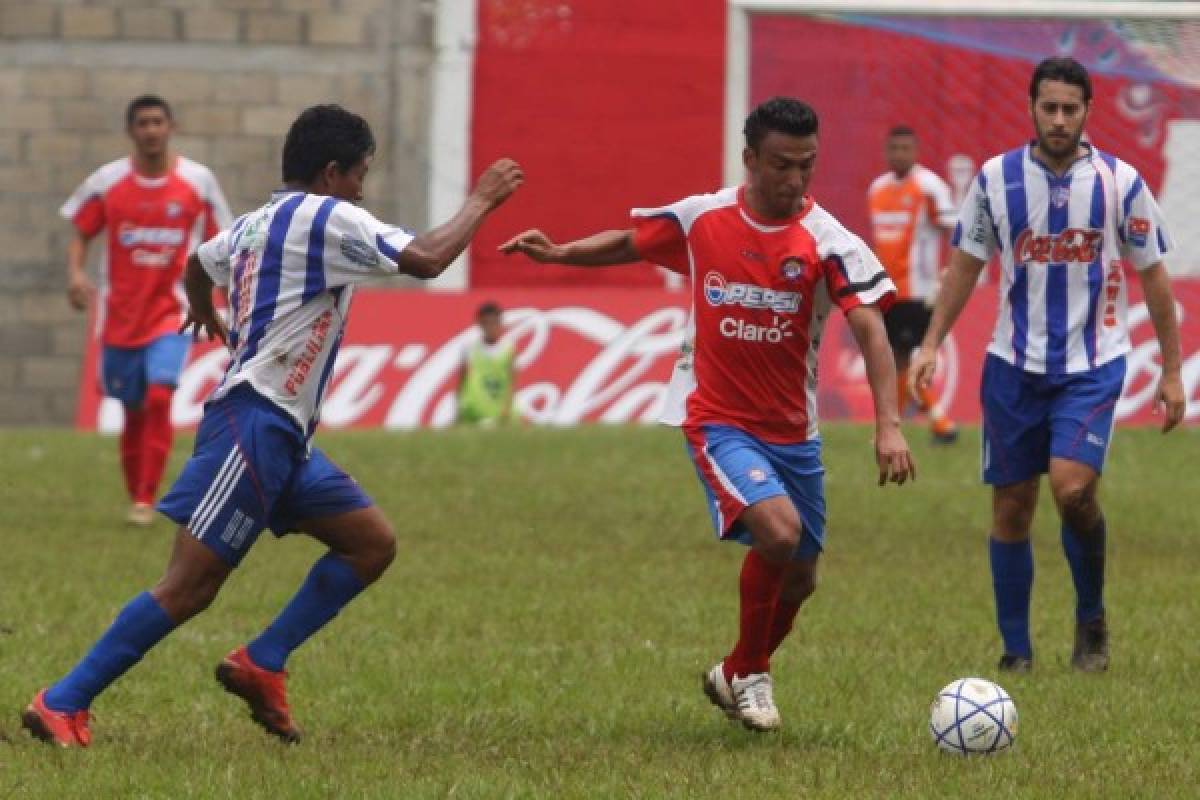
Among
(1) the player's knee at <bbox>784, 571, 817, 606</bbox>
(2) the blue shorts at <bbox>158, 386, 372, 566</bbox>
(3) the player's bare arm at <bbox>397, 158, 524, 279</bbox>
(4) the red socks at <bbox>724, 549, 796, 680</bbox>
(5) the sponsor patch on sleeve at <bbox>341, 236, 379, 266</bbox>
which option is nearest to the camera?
(3) the player's bare arm at <bbox>397, 158, 524, 279</bbox>

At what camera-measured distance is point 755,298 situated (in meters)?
7.99

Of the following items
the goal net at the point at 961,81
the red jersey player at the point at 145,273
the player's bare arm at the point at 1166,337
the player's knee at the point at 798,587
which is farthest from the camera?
the goal net at the point at 961,81

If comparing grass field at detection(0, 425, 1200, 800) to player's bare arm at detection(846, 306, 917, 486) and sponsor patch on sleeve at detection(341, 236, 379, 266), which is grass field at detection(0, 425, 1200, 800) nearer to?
player's bare arm at detection(846, 306, 917, 486)

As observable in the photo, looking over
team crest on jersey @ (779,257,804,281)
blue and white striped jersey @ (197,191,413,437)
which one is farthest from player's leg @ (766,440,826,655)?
blue and white striped jersey @ (197,191,413,437)

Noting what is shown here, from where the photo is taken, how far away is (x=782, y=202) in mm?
7969

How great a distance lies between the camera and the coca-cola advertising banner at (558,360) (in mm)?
21359

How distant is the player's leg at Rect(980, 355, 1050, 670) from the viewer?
9422 millimetres

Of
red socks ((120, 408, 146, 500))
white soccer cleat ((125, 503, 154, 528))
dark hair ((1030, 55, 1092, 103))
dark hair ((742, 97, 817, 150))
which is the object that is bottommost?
white soccer cleat ((125, 503, 154, 528))

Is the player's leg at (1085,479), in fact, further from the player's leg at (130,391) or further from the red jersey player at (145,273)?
the player's leg at (130,391)

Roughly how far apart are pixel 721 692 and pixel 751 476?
70cm

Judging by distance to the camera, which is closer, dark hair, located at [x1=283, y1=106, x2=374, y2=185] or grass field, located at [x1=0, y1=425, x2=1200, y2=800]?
grass field, located at [x1=0, y1=425, x2=1200, y2=800]

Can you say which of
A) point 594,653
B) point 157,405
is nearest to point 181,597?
point 594,653

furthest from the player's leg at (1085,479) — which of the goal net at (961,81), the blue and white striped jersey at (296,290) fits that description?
the goal net at (961,81)

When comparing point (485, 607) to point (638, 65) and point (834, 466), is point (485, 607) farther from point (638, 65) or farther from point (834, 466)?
point (638, 65)
